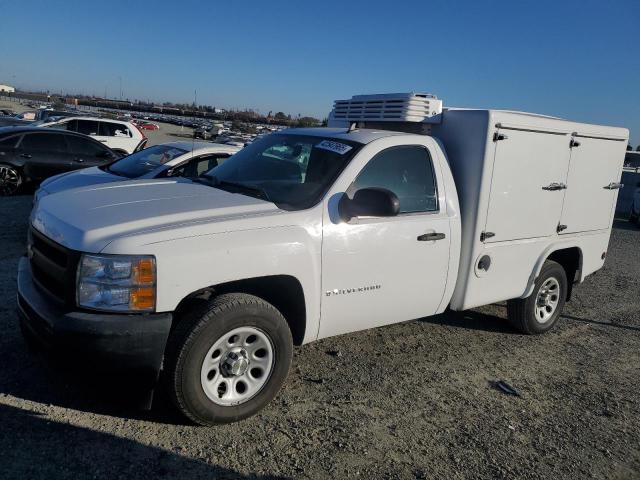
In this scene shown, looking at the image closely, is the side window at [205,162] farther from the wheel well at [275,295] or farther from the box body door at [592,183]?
the box body door at [592,183]

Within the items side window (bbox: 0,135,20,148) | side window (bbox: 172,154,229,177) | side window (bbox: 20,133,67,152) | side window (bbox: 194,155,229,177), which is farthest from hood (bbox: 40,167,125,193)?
side window (bbox: 20,133,67,152)

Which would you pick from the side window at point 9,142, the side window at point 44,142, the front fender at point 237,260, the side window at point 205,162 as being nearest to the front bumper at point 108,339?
the front fender at point 237,260

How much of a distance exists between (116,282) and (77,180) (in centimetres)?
522

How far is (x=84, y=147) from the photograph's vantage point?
12.2 metres

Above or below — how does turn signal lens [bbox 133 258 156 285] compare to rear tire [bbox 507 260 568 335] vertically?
above

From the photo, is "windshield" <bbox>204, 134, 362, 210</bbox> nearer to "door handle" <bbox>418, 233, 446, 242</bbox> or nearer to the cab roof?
the cab roof

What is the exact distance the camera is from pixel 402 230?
4.07 meters

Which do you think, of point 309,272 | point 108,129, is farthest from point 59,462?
point 108,129

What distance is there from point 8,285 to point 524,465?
4.93 metres

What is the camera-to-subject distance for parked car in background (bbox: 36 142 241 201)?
7633 mm

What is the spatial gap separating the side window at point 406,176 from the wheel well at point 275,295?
92 centimetres

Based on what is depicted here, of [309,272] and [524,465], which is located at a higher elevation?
[309,272]

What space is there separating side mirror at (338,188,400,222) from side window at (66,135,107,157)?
10118 mm

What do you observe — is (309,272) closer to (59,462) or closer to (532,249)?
(59,462)
